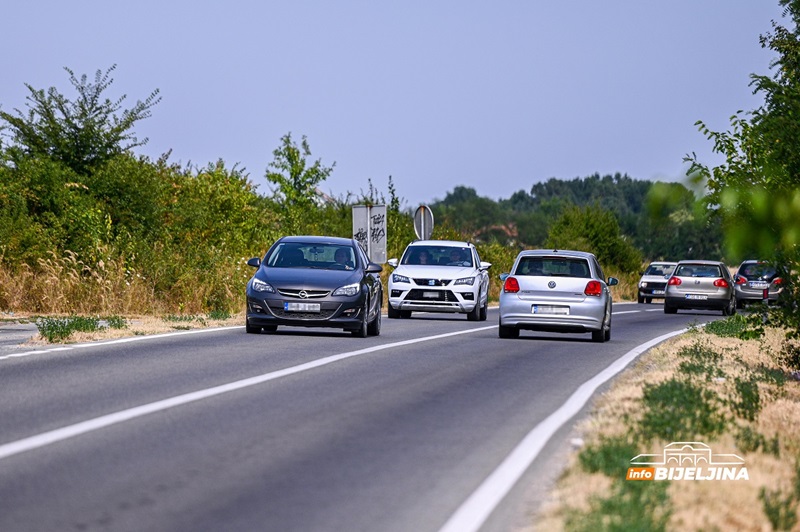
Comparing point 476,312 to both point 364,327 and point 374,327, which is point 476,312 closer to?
point 374,327

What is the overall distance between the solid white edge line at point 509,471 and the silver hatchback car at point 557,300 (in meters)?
8.91

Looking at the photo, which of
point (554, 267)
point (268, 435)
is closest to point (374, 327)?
point (554, 267)

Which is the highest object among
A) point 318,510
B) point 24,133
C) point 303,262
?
point 24,133

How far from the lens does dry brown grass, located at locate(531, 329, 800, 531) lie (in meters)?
7.52

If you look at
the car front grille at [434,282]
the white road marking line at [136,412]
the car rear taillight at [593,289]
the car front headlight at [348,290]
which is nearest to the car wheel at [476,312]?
the car front grille at [434,282]

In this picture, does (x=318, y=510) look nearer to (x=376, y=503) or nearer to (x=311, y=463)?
(x=376, y=503)

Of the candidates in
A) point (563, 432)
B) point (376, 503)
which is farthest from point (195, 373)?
point (376, 503)

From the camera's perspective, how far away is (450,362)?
58.3 ft

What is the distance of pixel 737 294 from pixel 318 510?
42273mm

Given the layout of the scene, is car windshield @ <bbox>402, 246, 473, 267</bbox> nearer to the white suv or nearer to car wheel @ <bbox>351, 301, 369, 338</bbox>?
the white suv

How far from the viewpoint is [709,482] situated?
862 cm

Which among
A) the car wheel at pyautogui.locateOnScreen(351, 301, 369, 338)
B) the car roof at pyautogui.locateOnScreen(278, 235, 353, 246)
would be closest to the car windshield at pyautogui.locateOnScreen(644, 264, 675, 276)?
the car roof at pyautogui.locateOnScreen(278, 235, 353, 246)

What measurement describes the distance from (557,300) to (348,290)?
3.94 meters

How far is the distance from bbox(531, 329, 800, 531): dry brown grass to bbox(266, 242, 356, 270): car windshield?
25.2ft
